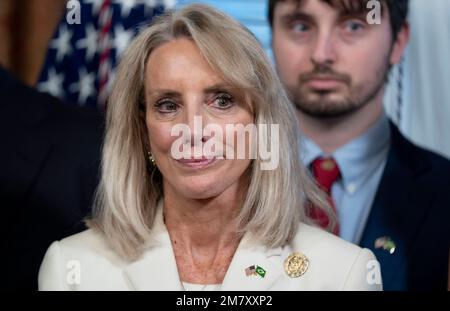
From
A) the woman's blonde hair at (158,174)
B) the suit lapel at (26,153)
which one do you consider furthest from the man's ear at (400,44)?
the suit lapel at (26,153)

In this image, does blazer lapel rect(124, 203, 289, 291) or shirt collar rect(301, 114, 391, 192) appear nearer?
blazer lapel rect(124, 203, 289, 291)

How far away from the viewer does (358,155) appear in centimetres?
192

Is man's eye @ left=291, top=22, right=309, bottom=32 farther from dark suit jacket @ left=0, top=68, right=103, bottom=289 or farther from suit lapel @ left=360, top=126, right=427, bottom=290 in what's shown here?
dark suit jacket @ left=0, top=68, right=103, bottom=289

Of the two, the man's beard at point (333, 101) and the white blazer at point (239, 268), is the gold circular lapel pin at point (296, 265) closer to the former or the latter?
the white blazer at point (239, 268)

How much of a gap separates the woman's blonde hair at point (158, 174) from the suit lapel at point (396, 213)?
8.9 inches

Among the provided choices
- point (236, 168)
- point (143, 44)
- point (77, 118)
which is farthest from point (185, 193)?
point (77, 118)

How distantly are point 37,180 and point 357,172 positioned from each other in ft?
2.35

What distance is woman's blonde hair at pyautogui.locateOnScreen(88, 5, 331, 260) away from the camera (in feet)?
5.02

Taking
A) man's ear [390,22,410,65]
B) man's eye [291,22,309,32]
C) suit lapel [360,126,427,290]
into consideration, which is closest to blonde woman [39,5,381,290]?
suit lapel [360,126,427,290]

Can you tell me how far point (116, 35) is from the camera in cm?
223

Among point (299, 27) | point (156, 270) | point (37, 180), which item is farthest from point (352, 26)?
point (37, 180)

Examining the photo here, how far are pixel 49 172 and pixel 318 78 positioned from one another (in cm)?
65

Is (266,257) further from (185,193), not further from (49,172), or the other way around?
(49,172)
